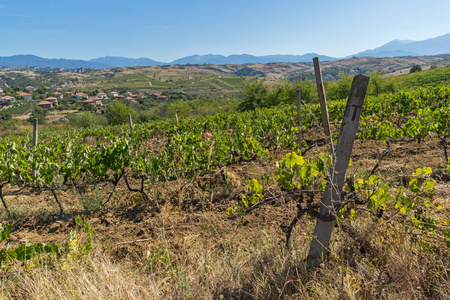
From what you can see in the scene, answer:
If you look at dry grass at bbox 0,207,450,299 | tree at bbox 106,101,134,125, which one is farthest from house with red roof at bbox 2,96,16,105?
dry grass at bbox 0,207,450,299

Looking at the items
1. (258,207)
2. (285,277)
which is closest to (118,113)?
(258,207)

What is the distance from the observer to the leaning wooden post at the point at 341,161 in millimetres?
1779

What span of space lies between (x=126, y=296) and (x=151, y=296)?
18cm

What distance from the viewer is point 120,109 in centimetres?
4634

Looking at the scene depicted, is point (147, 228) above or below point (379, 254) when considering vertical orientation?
below

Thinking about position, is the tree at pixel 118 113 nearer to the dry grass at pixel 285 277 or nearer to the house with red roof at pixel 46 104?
the dry grass at pixel 285 277

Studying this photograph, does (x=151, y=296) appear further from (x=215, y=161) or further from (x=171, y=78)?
(x=171, y=78)

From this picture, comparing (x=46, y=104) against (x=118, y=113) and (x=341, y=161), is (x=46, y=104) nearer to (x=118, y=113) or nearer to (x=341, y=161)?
(x=118, y=113)

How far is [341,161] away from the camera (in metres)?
1.89

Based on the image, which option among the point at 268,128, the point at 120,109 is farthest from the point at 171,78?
the point at 268,128

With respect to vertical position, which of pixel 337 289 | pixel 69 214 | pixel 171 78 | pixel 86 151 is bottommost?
pixel 69 214

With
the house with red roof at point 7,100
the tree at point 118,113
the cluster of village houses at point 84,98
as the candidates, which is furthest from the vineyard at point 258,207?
the house with red roof at point 7,100

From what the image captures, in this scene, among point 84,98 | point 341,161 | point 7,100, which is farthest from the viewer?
point 7,100

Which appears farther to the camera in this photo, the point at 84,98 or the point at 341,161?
→ the point at 84,98
